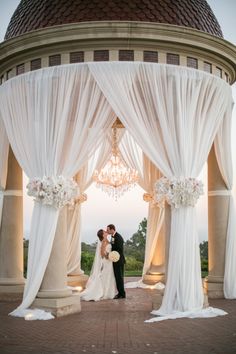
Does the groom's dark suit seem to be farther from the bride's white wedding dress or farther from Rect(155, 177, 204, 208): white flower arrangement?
Rect(155, 177, 204, 208): white flower arrangement

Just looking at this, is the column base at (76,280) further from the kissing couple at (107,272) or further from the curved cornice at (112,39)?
the curved cornice at (112,39)

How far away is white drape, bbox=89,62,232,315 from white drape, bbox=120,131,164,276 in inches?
186

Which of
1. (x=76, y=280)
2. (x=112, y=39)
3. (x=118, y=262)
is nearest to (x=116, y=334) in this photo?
(x=118, y=262)

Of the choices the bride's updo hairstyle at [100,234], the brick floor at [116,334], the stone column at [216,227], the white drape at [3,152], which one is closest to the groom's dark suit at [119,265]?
the bride's updo hairstyle at [100,234]

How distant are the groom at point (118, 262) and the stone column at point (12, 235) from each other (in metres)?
2.35

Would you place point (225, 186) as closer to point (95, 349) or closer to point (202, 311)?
point (202, 311)

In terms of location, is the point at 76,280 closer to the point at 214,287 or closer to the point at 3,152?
the point at 214,287

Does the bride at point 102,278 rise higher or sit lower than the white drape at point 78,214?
lower

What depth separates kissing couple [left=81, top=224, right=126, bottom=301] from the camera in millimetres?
13289

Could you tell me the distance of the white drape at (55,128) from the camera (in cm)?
1089

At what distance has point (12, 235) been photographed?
525 inches

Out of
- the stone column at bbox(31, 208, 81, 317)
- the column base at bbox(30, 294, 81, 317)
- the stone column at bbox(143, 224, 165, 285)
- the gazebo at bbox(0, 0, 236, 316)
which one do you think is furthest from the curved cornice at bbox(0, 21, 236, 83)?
the stone column at bbox(143, 224, 165, 285)

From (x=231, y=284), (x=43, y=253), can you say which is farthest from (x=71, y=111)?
(x=231, y=284)

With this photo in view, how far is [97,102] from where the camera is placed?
1127 cm
